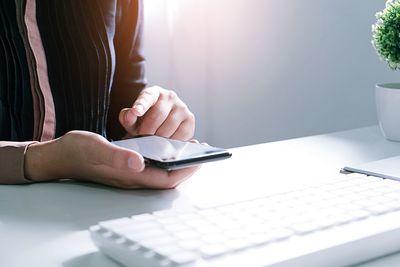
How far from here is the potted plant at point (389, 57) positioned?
102cm

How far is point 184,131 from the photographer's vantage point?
3.32ft

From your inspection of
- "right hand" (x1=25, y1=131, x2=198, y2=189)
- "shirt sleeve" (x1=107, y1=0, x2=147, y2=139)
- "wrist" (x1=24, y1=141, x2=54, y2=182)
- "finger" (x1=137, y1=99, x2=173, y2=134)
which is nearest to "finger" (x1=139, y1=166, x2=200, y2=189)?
"right hand" (x1=25, y1=131, x2=198, y2=189)

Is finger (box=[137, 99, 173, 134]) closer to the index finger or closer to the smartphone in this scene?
the index finger

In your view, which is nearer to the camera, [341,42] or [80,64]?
[80,64]

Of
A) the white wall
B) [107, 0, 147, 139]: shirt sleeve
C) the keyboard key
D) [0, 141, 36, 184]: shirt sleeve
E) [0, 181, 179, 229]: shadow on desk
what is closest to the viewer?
the keyboard key

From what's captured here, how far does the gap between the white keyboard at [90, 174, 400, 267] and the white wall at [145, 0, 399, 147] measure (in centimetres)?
118

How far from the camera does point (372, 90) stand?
171cm

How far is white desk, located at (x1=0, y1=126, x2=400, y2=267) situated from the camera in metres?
0.53

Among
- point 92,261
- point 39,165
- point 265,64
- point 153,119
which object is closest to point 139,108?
point 153,119

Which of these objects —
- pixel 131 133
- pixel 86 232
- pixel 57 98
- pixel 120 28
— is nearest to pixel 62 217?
pixel 86 232

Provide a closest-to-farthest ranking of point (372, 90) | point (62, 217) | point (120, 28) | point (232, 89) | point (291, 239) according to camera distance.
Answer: point (291, 239)
point (62, 217)
point (120, 28)
point (372, 90)
point (232, 89)

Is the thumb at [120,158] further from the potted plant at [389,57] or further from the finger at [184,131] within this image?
the potted plant at [389,57]

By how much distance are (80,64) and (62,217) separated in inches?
22.6

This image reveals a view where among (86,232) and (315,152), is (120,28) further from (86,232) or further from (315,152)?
(86,232)
